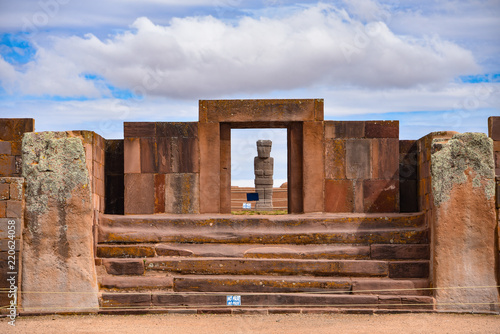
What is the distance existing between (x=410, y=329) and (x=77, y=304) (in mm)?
4758

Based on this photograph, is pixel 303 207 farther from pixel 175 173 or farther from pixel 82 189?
pixel 82 189

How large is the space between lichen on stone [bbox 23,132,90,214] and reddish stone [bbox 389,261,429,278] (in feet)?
16.0

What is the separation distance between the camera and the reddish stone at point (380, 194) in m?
10.9

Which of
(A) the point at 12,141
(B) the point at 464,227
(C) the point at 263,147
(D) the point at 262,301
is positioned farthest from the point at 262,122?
(C) the point at 263,147

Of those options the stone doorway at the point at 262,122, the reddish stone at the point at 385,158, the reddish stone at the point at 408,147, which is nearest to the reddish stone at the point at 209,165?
the stone doorway at the point at 262,122

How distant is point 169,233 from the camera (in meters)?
9.55

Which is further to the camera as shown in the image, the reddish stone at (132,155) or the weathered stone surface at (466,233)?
the reddish stone at (132,155)

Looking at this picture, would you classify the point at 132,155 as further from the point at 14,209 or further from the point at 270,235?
→ the point at 270,235

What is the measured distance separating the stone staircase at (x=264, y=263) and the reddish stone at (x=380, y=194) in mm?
1205

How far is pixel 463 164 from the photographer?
8.76m

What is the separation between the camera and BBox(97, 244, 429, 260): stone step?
905 centimetres

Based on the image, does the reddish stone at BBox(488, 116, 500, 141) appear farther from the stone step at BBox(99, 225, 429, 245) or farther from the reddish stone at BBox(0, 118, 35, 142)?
the reddish stone at BBox(0, 118, 35, 142)

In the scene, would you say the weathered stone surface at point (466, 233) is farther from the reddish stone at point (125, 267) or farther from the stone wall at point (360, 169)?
the reddish stone at point (125, 267)

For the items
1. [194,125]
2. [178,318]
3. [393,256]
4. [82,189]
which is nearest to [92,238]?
[82,189]
